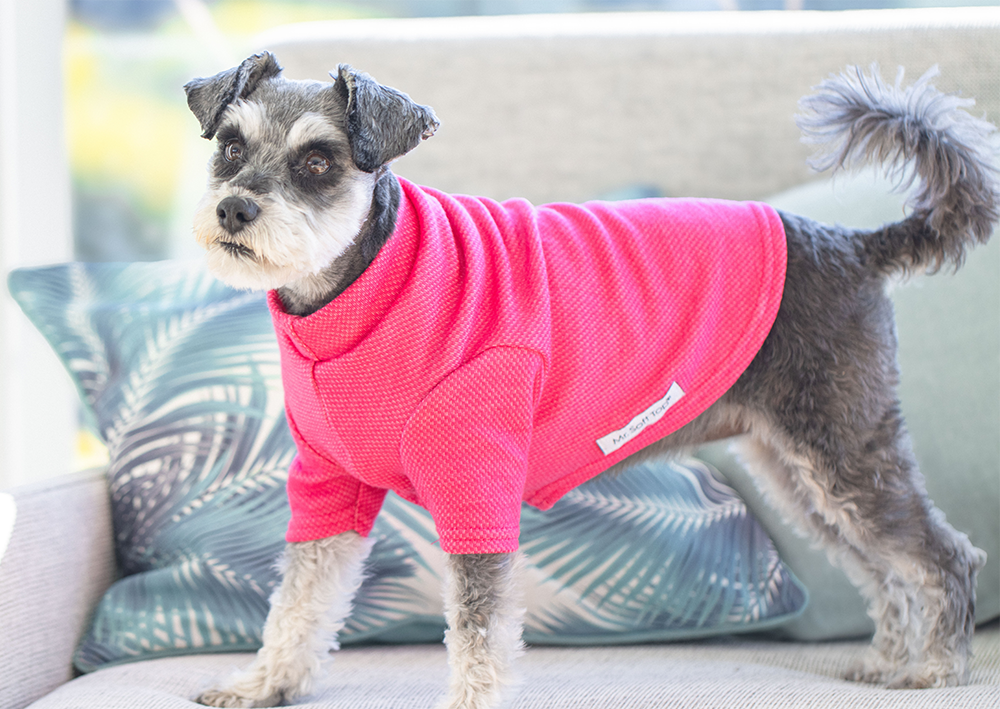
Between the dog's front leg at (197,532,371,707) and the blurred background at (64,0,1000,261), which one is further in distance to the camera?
the blurred background at (64,0,1000,261)

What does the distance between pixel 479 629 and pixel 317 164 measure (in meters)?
0.70

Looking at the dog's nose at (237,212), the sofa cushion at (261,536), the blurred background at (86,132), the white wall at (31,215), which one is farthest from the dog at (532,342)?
the white wall at (31,215)

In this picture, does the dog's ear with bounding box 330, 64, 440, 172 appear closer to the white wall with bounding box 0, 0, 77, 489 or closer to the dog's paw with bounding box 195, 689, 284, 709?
the dog's paw with bounding box 195, 689, 284, 709

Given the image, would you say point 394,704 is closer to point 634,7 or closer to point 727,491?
point 727,491

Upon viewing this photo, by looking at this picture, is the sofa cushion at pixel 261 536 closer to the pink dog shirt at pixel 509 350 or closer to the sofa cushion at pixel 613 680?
the sofa cushion at pixel 613 680

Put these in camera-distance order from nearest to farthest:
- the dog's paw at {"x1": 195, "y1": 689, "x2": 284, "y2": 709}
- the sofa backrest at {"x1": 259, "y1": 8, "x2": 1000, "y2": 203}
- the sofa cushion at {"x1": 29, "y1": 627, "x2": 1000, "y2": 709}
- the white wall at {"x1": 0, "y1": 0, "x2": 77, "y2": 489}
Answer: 1. the sofa cushion at {"x1": 29, "y1": 627, "x2": 1000, "y2": 709}
2. the dog's paw at {"x1": 195, "y1": 689, "x2": 284, "y2": 709}
3. the sofa backrest at {"x1": 259, "y1": 8, "x2": 1000, "y2": 203}
4. the white wall at {"x1": 0, "y1": 0, "x2": 77, "y2": 489}

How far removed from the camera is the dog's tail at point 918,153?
4.10 ft

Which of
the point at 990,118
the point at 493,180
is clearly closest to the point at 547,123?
the point at 493,180

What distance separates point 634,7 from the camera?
7.95 feet

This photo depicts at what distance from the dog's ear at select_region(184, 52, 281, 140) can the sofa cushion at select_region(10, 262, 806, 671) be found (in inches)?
19.8

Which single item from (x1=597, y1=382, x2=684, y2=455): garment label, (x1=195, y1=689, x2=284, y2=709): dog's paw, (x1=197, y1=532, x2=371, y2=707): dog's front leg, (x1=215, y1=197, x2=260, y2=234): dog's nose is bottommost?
(x1=195, y1=689, x2=284, y2=709): dog's paw

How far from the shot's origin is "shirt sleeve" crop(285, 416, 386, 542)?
1257 mm

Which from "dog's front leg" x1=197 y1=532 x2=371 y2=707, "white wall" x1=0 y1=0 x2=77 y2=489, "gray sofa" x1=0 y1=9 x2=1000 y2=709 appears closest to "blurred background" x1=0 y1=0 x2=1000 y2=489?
"white wall" x1=0 y1=0 x2=77 y2=489

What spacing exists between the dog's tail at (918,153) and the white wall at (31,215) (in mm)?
2328
